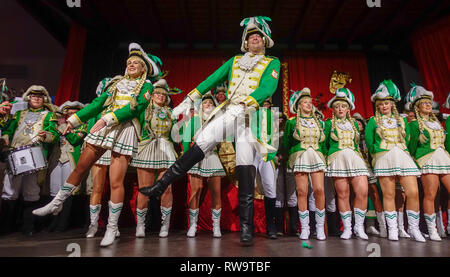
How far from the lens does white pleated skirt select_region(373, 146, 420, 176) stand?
3219mm

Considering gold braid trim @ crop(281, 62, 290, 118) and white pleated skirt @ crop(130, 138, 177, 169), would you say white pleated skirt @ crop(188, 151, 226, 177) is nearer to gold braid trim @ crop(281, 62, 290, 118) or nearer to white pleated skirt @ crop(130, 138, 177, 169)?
A: white pleated skirt @ crop(130, 138, 177, 169)

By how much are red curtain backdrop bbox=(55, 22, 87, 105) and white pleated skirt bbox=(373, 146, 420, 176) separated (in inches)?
246

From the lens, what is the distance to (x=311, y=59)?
7.52m

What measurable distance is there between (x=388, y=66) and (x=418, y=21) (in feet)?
4.58

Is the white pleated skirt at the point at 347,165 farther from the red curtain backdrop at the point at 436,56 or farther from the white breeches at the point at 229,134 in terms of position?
the red curtain backdrop at the point at 436,56

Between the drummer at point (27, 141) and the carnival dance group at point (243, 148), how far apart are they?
0.01 metres

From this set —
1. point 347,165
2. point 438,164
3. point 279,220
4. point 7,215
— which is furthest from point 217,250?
point 7,215

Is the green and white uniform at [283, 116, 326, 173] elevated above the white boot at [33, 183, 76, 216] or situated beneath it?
elevated above

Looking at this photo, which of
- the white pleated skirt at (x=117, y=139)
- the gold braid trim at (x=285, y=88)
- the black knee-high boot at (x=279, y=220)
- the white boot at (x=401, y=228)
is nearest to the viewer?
the white pleated skirt at (x=117, y=139)

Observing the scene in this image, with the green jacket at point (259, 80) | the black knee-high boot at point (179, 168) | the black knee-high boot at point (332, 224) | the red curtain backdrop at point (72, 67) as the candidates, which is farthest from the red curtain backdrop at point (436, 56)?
the red curtain backdrop at point (72, 67)

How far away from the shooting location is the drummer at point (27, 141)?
3508 mm

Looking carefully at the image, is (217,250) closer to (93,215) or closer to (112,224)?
(112,224)

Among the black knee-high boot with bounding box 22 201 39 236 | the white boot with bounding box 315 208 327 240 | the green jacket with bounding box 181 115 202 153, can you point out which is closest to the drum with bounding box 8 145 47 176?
the black knee-high boot with bounding box 22 201 39 236
